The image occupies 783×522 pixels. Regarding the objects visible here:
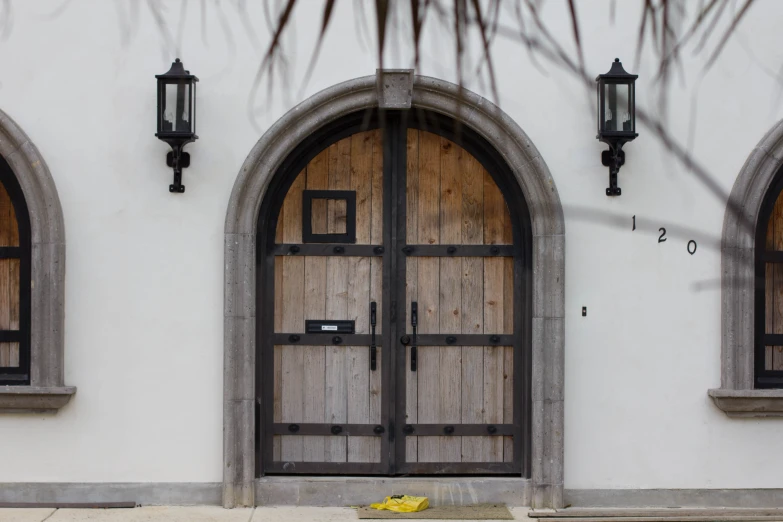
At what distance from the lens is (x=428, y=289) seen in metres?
5.42

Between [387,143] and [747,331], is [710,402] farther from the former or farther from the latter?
[387,143]

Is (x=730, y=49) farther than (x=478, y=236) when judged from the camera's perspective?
No

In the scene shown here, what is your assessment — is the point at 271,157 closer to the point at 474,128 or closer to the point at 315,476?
the point at 474,128

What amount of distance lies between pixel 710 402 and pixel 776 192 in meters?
1.29

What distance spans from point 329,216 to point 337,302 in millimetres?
518

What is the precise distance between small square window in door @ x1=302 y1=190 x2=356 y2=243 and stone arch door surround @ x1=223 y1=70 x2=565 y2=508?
0.32 meters

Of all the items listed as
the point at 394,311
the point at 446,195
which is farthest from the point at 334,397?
the point at 446,195

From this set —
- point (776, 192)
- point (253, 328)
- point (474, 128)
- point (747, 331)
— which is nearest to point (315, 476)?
point (253, 328)

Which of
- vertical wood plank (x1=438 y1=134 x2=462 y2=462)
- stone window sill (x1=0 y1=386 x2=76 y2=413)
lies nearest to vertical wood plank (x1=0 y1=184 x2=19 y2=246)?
stone window sill (x1=0 y1=386 x2=76 y2=413)

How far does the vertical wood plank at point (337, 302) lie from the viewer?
17.6ft

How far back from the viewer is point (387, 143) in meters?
5.32

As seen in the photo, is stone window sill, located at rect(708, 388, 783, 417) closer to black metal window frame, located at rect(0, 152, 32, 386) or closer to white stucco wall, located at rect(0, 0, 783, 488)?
white stucco wall, located at rect(0, 0, 783, 488)

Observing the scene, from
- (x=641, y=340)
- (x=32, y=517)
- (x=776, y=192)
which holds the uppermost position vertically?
(x=776, y=192)

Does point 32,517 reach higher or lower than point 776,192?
lower
